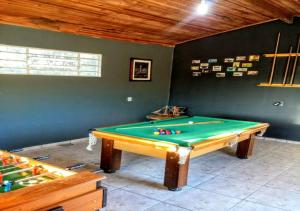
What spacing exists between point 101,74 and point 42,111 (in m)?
1.51

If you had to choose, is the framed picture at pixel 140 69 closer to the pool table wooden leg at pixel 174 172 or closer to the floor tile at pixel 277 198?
the pool table wooden leg at pixel 174 172

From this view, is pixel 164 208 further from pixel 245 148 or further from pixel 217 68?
pixel 217 68

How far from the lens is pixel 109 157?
13.8ft

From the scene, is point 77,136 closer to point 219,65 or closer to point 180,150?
point 180,150

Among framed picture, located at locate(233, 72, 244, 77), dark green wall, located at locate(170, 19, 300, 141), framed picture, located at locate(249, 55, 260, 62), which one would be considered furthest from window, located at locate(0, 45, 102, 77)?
framed picture, located at locate(249, 55, 260, 62)

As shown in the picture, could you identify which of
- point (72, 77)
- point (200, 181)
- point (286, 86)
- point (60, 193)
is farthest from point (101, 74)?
point (60, 193)

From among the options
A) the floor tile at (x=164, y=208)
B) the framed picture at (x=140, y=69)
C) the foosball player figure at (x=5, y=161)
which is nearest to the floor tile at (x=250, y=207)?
the floor tile at (x=164, y=208)

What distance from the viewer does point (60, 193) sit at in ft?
6.06

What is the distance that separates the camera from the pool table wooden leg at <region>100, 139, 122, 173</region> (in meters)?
4.20

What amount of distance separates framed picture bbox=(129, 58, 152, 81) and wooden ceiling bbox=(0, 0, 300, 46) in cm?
48

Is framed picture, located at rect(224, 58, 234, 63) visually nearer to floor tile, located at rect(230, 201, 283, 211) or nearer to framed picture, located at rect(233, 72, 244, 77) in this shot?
framed picture, located at rect(233, 72, 244, 77)

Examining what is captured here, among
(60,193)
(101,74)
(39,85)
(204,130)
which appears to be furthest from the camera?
(101,74)

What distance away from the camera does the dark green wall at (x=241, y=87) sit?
668 cm

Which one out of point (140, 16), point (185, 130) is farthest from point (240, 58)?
point (185, 130)
